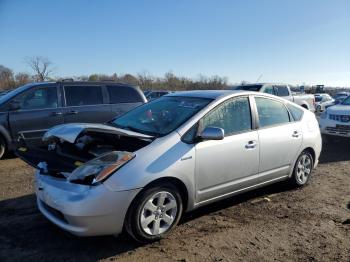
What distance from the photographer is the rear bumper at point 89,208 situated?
3533mm

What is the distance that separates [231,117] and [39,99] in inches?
210

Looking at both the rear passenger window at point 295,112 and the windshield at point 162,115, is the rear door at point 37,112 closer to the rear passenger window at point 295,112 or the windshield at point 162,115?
the windshield at point 162,115

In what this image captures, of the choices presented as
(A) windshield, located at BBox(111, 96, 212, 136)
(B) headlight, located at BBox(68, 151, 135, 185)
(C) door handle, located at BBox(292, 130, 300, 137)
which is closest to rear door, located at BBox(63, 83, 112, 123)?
(A) windshield, located at BBox(111, 96, 212, 136)

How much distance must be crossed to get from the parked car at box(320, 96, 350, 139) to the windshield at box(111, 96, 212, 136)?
6.38 meters

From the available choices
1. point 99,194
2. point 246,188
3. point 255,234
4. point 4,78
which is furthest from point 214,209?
point 4,78

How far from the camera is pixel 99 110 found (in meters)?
9.08

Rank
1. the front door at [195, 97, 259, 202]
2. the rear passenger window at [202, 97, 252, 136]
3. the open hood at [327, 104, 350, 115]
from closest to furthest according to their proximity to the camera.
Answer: the front door at [195, 97, 259, 202] → the rear passenger window at [202, 97, 252, 136] → the open hood at [327, 104, 350, 115]

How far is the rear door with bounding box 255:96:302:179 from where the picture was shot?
203 inches

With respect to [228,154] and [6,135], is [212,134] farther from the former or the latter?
[6,135]

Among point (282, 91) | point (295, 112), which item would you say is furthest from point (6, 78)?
point (295, 112)

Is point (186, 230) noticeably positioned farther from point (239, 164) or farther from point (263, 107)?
point (263, 107)

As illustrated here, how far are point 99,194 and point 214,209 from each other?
79.4 inches

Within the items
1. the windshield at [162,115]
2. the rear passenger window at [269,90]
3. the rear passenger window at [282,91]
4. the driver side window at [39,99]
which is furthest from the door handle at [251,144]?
the rear passenger window at [282,91]

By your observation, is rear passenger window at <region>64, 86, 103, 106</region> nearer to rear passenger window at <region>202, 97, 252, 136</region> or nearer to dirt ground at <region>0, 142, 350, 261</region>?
dirt ground at <region>0, 142, 350, 261</region>
